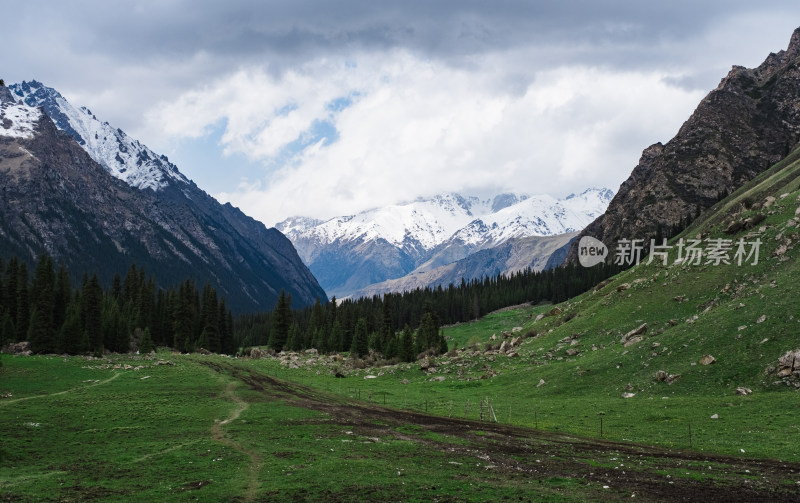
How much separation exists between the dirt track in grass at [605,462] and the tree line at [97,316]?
2608 inches

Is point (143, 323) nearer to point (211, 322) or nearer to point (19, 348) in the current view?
point (211, 322)

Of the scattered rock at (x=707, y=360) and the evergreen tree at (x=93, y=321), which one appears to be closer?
the scattered rock at (x=707, y=360)

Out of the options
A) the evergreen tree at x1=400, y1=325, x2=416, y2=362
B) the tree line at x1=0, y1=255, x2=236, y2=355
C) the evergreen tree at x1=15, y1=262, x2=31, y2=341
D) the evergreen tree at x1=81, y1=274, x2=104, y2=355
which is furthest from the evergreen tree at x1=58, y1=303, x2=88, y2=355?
the evergreen tree at x1=400, y1=325, x2=416, y2=362

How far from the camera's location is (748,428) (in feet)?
138

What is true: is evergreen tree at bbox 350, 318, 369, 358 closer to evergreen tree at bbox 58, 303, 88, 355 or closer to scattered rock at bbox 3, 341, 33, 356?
evergreen tree at bbox 58, 303, 88, 355

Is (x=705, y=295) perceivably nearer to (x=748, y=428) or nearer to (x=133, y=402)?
(x=748, y=428)

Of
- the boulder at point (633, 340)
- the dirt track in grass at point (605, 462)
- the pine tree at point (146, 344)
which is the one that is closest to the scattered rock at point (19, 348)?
the pine tree at point (146, 344)

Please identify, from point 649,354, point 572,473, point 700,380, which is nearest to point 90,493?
point 572,473

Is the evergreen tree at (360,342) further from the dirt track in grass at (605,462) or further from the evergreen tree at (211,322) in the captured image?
the dirt track in grass at (605,462)

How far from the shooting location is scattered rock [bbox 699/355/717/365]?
58.6 meters

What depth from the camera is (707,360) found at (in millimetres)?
58844

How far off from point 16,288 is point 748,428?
128 metres

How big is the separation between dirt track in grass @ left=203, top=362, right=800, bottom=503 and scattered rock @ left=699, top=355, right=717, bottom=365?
80.5 feet

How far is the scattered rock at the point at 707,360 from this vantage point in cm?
5859
